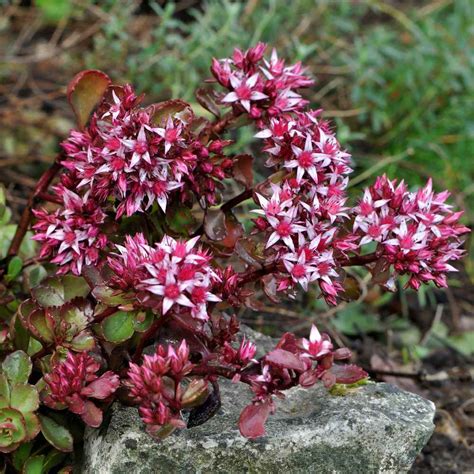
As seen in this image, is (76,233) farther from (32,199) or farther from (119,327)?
(32,199)

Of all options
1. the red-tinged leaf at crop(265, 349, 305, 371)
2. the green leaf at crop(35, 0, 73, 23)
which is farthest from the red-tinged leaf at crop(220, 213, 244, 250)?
the green leaf at crop(35, 0, 73, 23)

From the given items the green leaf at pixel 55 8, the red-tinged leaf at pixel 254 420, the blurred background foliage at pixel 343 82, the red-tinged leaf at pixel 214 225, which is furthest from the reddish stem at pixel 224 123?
the green leaf at pixel 55 8

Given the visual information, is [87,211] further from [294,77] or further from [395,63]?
[395,63]

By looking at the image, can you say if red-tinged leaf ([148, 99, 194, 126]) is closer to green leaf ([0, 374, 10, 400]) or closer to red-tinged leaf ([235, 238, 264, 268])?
red-tinged leaf ([235, 238, 264, 268])

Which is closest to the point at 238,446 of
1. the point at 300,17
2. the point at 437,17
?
the point at 300,17

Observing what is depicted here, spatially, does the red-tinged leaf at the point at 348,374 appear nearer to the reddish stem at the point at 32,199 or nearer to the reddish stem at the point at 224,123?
the reddish stem at the point at 224,123
